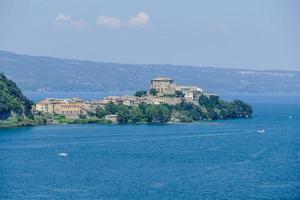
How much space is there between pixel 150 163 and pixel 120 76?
84.7 meters

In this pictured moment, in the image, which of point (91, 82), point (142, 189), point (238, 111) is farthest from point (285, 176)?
point (91, 82)

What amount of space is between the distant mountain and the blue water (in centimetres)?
6312

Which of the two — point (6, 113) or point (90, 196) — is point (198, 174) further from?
point (6, 113)

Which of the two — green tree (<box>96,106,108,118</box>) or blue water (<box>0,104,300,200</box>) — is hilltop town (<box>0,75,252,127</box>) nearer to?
green tree (<box>96,106,108,118</box>)

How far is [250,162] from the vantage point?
72.0 ft

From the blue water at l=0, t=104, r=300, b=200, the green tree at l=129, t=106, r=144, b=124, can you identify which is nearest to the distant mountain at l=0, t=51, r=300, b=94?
the green tree at l=129, t=106, r=144, b=124

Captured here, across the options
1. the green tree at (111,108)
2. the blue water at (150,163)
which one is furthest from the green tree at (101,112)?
the blue water at (150,163)

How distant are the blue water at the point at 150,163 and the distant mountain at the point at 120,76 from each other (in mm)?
63119

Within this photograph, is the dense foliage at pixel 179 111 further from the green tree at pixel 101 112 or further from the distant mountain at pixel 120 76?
the distant mountain at pixel 120 76

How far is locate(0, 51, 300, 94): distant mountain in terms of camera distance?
320 feet

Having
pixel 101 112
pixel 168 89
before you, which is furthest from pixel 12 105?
pixel 168 89

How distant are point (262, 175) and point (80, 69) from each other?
92136 mm

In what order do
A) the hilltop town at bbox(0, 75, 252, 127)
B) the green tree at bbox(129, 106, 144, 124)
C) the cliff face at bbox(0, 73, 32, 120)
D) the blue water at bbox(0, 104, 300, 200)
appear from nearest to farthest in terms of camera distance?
the blue water at bbox(0, 104, 300, 200) < the cliff face at bbox(0, 73, 32, 120) < the hilltop town at bbox(0, 75, 252, 127) < the green tree at bbox(129, 106, 144, 124)

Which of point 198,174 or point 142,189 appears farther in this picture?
point 198,174
